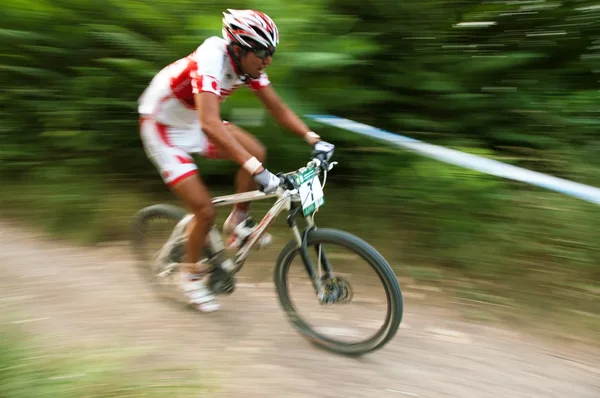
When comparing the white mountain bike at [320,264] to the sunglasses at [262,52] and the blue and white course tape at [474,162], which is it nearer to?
the sunglasses at [262,52]

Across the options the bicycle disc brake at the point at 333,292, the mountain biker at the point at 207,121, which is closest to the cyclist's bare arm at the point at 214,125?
the mountain biker at the point at 207,121

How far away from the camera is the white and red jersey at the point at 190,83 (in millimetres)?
3043

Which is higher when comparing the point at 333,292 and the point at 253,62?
the point at 253,62

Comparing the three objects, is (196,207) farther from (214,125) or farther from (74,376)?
(74,376)

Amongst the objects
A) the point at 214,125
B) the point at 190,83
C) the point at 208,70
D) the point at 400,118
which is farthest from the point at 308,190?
the point at 400,118

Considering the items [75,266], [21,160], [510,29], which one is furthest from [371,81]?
[21,160]

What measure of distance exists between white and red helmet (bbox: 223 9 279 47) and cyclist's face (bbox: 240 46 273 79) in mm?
77

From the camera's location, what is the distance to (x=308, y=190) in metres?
3.08

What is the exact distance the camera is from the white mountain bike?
3.03 meters

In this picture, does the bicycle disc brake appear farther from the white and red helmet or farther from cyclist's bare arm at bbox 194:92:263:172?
the white and red helmet

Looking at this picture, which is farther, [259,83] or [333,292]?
[259,83]

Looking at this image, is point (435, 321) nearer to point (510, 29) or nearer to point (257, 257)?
point (257, 257)

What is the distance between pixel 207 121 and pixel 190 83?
1.42 feet

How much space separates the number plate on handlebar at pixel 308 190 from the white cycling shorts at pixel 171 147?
2.66ft
